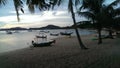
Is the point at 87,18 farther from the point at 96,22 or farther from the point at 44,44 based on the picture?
the point at 44,44

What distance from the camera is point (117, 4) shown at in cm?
2662

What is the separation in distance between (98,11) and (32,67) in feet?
47.9

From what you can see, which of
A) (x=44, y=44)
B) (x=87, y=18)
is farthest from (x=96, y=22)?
(x=44, y=44)

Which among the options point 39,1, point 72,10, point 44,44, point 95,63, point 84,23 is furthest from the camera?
point 44,44

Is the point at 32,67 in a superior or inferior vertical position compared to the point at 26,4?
inferior

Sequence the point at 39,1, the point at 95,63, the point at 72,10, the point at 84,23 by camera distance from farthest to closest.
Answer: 1. the point at 84,23
2. the point at 72,10
3. the point at 95,63
4. the point at 39,1

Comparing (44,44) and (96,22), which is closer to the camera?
(96,22)

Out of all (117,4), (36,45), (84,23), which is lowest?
(36,45)

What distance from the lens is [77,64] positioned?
40.8 feet

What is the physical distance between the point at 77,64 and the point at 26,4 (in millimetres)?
3945

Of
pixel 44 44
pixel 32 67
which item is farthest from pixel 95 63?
pixel 44 44

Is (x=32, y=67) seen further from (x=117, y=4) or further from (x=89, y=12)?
(x=117, y=4)

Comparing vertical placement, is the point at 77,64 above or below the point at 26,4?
below

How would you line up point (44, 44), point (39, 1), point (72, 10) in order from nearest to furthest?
1. point (39, 1)
2. point (72, 10)
3. point (44, 44)
